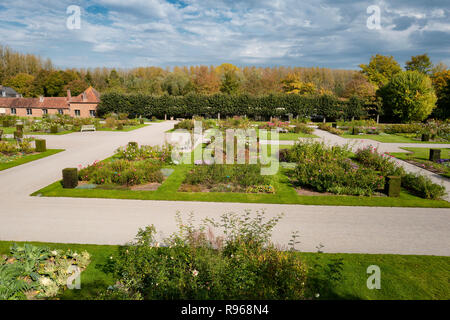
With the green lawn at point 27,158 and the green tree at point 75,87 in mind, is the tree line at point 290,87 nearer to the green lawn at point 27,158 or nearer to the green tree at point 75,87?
the green tree at point 75,87

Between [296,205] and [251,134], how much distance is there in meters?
10.2

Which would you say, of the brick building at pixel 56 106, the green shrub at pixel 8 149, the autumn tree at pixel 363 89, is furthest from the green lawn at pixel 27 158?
the autumn tree at pixel 363 89

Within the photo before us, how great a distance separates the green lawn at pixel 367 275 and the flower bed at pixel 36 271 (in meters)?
0.22

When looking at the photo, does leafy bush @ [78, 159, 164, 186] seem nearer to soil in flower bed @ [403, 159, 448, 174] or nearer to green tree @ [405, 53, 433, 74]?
soil in flower bed @ [403, 159, 448, 174]

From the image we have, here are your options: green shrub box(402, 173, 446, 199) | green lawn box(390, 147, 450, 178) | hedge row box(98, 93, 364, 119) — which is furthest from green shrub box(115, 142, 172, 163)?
hedge row box(98, 93, 364, 119)

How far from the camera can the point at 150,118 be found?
41250 millimetres

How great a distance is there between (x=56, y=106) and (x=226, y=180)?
42.8 metres

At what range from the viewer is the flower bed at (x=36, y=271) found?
4555mm

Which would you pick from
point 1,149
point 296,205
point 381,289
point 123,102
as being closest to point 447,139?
point 296,205

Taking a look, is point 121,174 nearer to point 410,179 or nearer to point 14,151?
point 14,151

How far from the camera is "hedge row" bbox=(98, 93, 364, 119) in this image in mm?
39688

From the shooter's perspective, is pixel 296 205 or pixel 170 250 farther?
pixel 296 205

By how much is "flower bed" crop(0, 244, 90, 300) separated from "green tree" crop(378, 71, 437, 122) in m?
38.4
